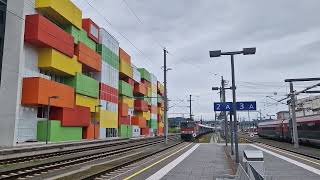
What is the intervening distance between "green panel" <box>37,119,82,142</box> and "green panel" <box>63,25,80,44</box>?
1251cm

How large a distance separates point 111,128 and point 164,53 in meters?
21.9

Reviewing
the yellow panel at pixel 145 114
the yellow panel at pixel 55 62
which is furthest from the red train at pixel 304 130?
the yellow panel at pixel 145 114

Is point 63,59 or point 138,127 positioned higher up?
point 63,59

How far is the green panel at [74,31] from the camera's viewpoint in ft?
166

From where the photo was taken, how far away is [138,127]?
292ft

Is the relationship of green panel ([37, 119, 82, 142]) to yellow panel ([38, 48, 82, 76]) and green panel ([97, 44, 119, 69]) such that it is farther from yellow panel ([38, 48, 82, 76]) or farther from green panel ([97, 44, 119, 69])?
green panel ([97, 44, 119, 69])

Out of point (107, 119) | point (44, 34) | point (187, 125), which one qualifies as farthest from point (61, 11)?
point (187, 125)

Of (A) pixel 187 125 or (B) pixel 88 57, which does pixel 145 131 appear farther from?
(B) pixel 88 57

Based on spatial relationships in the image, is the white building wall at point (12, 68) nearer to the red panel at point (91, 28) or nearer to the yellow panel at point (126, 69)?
the red panel at point (91, 28)

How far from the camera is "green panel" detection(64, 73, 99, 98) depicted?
170ft

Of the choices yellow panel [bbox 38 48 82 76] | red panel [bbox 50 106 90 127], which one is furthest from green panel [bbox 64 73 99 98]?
red panel [bbox 50 106 90 127]

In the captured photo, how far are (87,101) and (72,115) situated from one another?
675cm

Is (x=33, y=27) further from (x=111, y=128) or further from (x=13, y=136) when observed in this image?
(x=111, y=128)

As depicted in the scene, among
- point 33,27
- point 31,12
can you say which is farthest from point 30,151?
point 31,12
